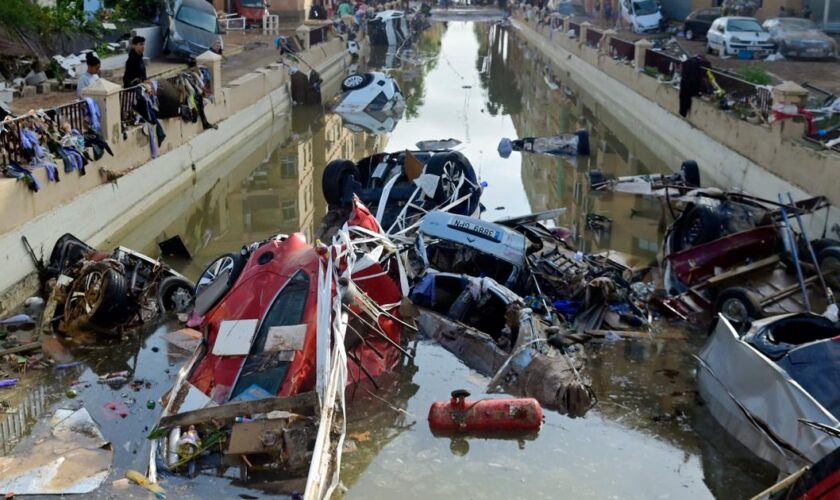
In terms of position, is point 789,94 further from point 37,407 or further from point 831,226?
point 37,407

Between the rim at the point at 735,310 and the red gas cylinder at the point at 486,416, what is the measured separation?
12.8 feet

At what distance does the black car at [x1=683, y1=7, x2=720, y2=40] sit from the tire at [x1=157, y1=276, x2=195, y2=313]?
35.8m

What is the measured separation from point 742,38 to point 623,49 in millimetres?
4661

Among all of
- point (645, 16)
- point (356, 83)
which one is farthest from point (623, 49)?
point (645, 16)

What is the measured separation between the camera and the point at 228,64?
36.3 metres

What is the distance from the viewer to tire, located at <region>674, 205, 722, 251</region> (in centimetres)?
1474

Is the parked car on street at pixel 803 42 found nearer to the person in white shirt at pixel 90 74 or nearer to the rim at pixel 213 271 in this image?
the person in white shirt at pixel 90 74

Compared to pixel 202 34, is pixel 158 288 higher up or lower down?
lower down

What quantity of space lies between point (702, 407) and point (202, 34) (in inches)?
1086

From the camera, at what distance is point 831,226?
15.7 m

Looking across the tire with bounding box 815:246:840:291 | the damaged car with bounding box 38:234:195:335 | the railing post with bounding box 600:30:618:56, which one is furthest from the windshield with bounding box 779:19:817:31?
the damaged car with bounding box 38:234:195:335

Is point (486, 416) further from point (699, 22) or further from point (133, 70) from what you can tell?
point (699, 22)

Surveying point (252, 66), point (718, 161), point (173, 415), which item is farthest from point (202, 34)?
point (173, 415)

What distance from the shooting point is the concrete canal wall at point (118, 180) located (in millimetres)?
13438
